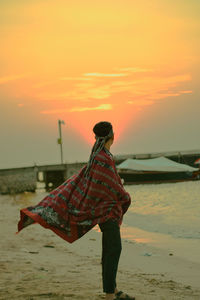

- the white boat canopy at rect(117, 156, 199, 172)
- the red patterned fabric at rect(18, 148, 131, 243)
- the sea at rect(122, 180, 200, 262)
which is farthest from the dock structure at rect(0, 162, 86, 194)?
the red patterned fabric at rect(18, 148, 131, 243)

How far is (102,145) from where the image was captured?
15.7 feet

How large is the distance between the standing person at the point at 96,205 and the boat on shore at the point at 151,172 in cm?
3993

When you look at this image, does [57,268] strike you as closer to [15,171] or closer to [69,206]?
[69,206]

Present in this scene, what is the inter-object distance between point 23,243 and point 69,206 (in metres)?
5.22

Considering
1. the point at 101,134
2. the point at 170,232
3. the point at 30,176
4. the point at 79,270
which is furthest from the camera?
the point at 30,176

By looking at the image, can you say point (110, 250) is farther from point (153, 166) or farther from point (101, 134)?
point (153, 166)

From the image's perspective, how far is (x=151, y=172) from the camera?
4575 centimetres

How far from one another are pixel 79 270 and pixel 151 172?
39223 mm

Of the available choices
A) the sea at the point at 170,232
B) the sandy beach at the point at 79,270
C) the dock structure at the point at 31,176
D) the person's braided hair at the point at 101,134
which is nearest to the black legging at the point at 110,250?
the sandy beach at the point at 79,270

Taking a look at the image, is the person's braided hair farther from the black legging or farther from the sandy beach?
the sandy beach

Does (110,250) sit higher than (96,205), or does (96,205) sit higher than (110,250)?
(96,205)

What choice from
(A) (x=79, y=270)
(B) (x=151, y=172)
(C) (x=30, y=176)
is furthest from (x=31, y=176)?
(A) (x=79, y=270)

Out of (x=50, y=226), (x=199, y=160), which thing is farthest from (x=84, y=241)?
(x=199, y=160)

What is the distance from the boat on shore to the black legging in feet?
131
